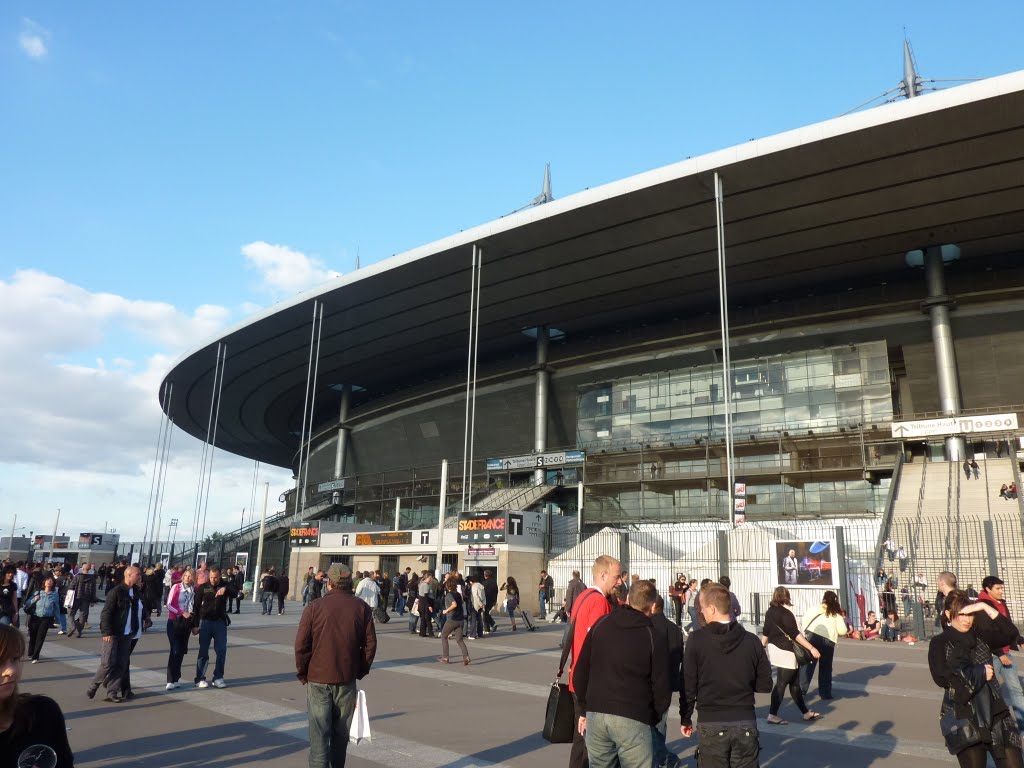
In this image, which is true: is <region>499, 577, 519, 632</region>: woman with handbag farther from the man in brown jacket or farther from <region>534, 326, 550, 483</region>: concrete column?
<region>534, 326, 550, 483</region>: concrete column

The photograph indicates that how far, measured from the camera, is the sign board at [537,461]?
43.4 m

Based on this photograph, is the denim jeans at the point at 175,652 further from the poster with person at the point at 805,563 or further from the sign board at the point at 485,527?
the sign board at the point at 485,527

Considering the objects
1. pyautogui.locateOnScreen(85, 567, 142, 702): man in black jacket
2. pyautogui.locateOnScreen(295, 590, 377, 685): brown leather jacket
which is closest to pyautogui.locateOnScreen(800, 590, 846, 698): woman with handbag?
pyautogui.locateOnScreen(295, 590, 377, 685): brown leather jacket

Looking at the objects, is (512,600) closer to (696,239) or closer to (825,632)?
(825,632)

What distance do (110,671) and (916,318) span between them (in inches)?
1532

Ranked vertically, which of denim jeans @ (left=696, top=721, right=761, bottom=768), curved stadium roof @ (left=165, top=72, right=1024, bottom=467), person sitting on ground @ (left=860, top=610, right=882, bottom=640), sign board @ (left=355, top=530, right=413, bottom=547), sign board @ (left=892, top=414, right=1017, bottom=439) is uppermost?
curved stadium roof @ (left=165, top=72, right=1024, bottom=467)

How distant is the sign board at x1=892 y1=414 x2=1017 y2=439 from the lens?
34250 mm

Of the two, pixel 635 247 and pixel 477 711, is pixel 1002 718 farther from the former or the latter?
pixel 635 247

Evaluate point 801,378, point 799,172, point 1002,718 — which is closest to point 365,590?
point 1002,718

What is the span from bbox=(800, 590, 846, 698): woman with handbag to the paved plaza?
1.17 feet

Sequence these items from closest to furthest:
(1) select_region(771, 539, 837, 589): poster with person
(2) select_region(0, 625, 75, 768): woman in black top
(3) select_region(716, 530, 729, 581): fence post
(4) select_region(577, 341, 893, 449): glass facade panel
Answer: (2) select_region(0, 625, 75, 768): woman in black top → (1) select_region(771, 539, 837, 589): poster with person → (3) select_region(716, 530, 729, 581): fence post → (4) select_region(577, 341, 893, 449): glass facade panel

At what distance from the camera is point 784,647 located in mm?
8969

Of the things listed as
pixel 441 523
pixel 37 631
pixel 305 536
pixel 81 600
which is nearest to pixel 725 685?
pixel 37 631

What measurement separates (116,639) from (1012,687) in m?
9.46
